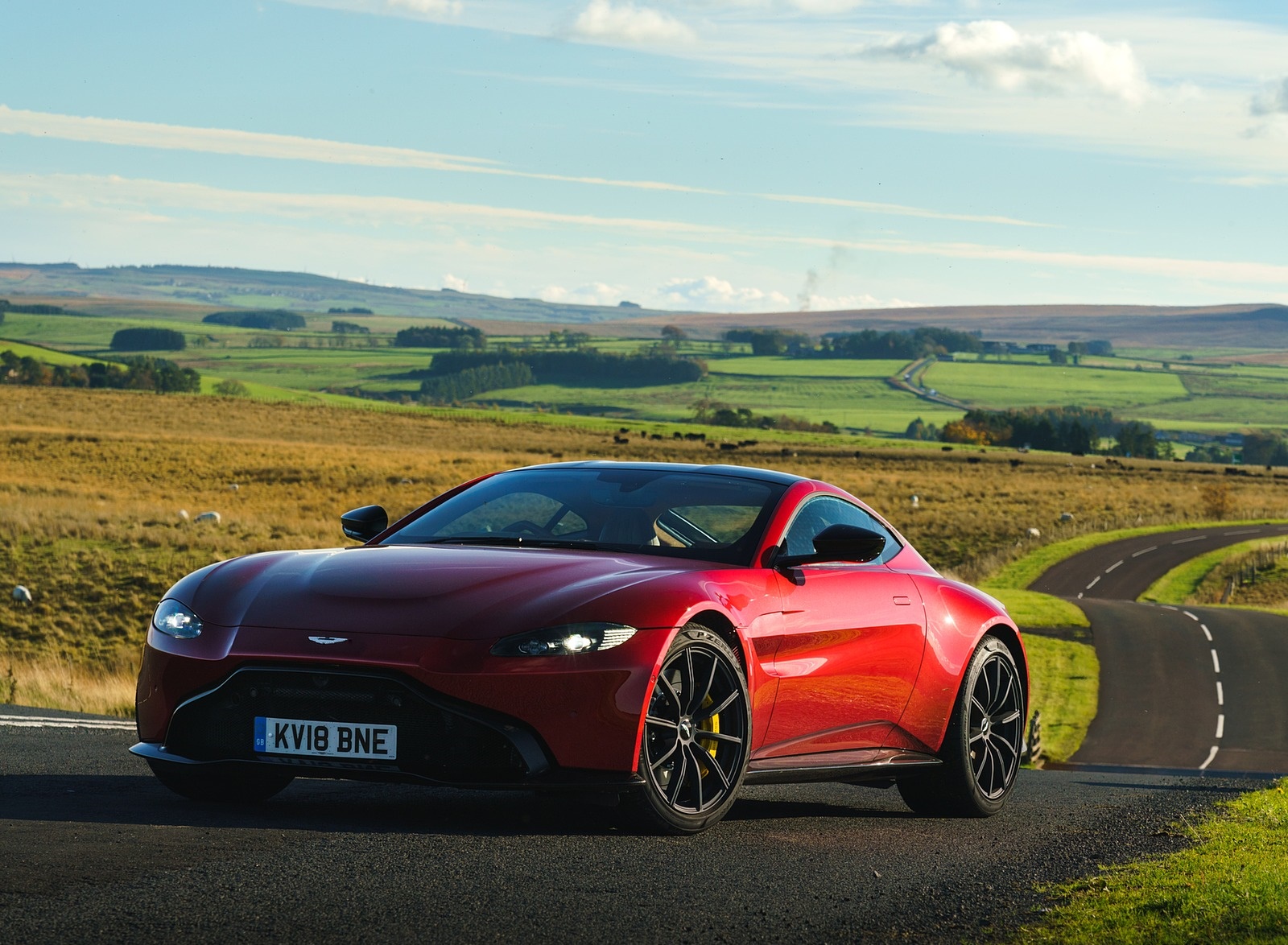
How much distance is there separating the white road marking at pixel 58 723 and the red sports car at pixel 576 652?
3.99 meters

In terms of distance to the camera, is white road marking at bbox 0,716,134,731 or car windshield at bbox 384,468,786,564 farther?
white road marking at bbox 0,716,134,731

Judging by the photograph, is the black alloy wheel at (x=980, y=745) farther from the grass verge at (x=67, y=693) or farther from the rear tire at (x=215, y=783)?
the grass verge at (x=67, y=693)

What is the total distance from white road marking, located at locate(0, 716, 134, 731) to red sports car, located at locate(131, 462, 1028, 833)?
13.1 feet

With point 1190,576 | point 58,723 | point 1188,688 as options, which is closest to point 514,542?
point 58,723

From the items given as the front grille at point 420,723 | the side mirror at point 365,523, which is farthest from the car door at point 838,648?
the side mirror at point 365,523

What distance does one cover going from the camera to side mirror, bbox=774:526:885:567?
23.8ft

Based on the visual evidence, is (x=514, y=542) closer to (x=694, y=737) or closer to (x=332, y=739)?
(x=694, y=737)

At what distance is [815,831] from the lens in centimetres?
735

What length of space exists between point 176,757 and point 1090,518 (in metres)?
85.1

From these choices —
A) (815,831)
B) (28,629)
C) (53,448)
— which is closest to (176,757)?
(815,831)

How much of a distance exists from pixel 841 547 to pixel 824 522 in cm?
88

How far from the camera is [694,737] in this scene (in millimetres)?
6500

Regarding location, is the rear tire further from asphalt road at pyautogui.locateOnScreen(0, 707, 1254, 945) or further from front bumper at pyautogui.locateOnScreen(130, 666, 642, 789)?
front bumper at pyautogui.locateOnScreen(130, 666, 642, 789)

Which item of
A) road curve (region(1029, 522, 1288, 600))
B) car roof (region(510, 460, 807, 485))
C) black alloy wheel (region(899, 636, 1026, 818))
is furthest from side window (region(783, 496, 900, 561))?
road curve (region(1029, 522, 1288, 600))
